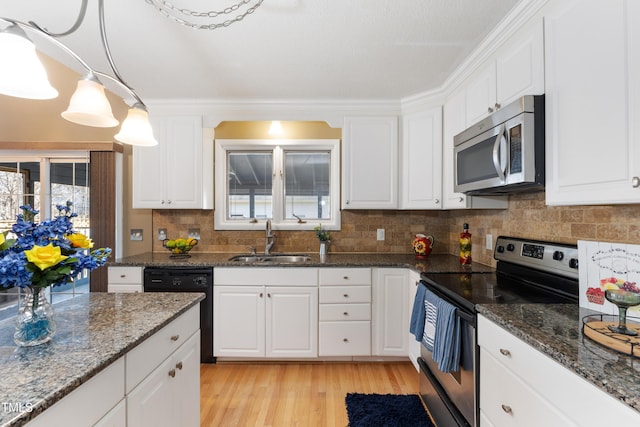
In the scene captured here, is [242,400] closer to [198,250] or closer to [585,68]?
[198,250]

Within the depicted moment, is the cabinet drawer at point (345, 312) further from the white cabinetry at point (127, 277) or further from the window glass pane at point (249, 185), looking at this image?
the white cabinetry at point (127, 277)

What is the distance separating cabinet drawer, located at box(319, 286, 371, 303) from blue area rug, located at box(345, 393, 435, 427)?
0.67m

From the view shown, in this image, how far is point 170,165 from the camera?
275 centimetres

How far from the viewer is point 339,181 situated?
2936 mm

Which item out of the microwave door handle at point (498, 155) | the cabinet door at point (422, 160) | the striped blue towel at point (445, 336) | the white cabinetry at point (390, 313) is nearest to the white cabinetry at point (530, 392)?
the striped blue towel at point (445, 336)

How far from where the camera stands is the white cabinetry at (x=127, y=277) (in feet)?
7.96

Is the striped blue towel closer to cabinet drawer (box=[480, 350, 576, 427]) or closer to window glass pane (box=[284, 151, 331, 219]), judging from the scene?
cabinet drawer (box=[480, 350, 576, 427])

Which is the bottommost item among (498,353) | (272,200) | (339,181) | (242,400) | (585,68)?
(242,400)

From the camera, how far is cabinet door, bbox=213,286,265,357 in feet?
7.94

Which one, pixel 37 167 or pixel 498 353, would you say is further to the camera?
pixel 37 167

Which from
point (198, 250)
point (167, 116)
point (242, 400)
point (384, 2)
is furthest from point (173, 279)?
point (384, 2)

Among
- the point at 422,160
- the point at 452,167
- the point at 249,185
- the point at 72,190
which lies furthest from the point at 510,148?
the point at 72,190

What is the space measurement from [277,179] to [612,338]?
104 inches

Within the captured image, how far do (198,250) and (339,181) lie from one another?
5.25ft
